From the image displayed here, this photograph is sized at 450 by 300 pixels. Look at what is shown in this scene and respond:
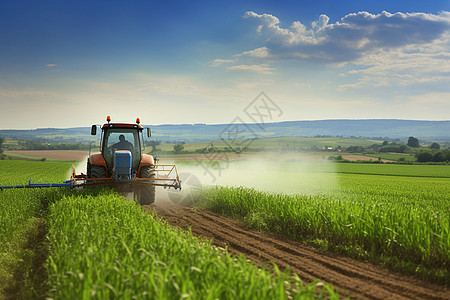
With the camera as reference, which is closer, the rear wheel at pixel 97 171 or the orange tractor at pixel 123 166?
the orange tractor at pixel 123 166

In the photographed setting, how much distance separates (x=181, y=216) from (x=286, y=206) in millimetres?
3663

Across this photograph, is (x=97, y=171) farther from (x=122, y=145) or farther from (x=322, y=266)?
(x=322, y=266)

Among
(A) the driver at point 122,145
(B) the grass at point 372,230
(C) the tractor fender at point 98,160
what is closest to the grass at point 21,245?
(C) the tractor fender at point 98,160

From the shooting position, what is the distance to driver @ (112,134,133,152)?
1302 cm

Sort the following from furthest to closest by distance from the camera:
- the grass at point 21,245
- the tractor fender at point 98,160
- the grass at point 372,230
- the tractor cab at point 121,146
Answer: the tractor cab at point 121,146 < the tractor fender at point 98,160 < the grass at point 372,230 < the grass at point 21,245

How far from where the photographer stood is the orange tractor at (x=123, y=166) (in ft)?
39.6

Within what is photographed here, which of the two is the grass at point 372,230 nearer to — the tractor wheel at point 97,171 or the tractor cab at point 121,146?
the tractor cab at point 121,146

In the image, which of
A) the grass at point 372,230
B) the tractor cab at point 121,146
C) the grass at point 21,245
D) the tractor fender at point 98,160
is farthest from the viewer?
the tractor cab at point 121,146

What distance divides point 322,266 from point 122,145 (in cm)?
924

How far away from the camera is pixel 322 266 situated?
6211 mm

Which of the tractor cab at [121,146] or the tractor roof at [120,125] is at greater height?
the tractor roof at [120,125]

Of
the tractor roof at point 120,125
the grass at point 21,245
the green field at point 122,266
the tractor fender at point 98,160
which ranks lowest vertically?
the grass at point 21,245

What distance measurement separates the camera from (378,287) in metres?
5.29

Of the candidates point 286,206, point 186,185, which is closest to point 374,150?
point 186,185
